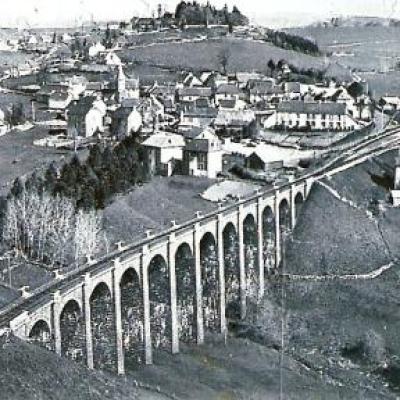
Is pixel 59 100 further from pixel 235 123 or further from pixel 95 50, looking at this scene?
pixel 95 50

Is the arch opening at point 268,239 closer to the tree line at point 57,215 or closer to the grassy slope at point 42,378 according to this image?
the tree line at point 57,215

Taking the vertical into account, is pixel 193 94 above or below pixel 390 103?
above

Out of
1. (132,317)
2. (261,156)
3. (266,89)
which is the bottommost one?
(132,317)

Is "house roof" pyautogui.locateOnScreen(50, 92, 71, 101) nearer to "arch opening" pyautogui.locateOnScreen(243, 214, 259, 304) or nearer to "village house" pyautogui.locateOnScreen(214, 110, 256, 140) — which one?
"village house" pyautogui.locateOnScreen(214, 110, 256, 140)

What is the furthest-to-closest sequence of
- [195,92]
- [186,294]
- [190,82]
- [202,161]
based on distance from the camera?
[190,82]
[195,92]
[202,161]
[186,294]

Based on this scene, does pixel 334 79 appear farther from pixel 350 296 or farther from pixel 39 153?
pixel 350 296

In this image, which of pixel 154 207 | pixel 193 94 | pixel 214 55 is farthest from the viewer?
pixel 214 55

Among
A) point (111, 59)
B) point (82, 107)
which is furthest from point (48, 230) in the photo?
point (111, 59)
